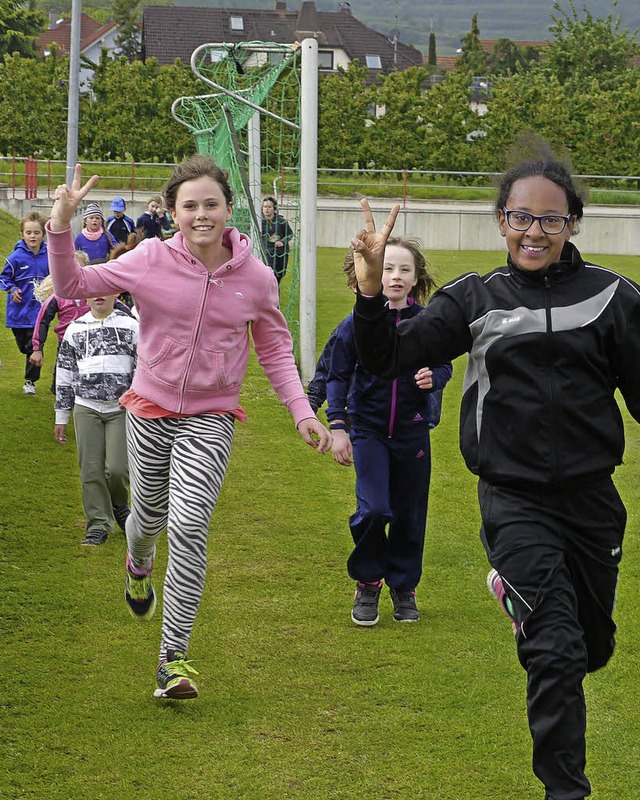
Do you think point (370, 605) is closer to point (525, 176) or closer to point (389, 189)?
point (525, 176)

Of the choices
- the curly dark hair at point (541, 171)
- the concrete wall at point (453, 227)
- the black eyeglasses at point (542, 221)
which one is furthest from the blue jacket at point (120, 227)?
the black eyeglasses at point (542, 221)

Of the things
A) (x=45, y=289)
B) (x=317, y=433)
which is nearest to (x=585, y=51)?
(x=45, y=289)

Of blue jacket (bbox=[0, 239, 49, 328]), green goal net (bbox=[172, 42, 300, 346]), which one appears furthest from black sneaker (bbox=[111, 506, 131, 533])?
green goal net (bbox=[172, 42, 300, 346])

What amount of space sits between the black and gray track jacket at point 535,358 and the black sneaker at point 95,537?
4.16 metres

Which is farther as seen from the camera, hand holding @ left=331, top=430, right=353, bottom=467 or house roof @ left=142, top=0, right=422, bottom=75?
house roof @ left=142, top=0, right=422, bottom=75

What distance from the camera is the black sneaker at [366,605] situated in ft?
20.7

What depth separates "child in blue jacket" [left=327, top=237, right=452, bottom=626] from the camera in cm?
604

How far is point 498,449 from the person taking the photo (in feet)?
13.0

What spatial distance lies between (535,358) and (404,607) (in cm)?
278

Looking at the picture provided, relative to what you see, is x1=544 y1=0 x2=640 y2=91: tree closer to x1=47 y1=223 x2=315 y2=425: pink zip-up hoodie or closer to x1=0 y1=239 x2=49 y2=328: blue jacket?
x1=0 y1=239 x2=49 y2=328: blue jacket

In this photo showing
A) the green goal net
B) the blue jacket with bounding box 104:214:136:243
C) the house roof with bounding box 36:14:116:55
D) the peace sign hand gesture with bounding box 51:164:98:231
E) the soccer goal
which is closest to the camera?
the peace sign hand gesture with bounding box 51:164:98:231

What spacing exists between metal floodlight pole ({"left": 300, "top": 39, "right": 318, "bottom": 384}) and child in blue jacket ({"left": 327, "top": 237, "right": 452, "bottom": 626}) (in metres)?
7.20

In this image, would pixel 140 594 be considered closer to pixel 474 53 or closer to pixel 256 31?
pixel 256 31

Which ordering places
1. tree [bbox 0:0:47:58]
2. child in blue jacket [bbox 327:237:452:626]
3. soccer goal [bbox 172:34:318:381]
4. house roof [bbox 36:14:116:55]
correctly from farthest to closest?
house roof [bbox 36:14:116:55]
tree [bbox 0:0:47:58]
soccer goal [bbox 172:34:318:381]
child in blue jacket [bbox 327:237:452:626]
